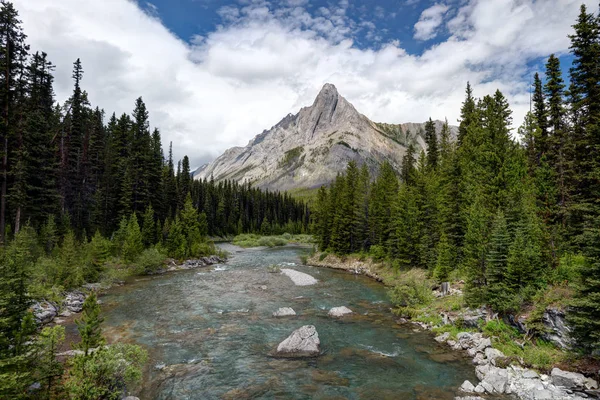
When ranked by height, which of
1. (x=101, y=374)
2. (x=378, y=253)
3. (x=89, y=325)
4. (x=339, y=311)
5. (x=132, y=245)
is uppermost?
(x=89, y=325)

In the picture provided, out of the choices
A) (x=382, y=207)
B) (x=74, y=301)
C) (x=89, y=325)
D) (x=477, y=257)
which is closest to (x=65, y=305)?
(x=74, y=301)

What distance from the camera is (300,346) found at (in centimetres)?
1856

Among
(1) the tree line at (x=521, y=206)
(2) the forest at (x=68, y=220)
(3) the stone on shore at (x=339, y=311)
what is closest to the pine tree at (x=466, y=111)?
(1) the tree line at (x=521, y=206)

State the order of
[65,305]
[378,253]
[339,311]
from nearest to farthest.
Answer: [65,305] → [339,311] → [378,253]

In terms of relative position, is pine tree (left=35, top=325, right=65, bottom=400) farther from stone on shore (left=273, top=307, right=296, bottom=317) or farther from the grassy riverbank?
the grassy riverbank

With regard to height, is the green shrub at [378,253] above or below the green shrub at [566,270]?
below

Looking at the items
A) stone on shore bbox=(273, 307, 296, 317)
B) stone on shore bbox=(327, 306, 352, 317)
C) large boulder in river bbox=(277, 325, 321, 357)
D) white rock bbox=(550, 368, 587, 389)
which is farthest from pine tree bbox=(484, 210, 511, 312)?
stone on shore bbox=(273, 307, 296, 317)

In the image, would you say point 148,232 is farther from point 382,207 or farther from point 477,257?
point 477,257

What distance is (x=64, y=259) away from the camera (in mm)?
29922

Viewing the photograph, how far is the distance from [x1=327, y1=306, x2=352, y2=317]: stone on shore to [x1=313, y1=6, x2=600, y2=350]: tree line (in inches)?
375

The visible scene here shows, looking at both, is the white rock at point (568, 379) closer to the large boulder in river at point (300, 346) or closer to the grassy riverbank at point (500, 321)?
the grassy riverbank at point (500, 321)

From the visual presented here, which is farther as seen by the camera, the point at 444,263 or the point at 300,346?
the point at 444,263

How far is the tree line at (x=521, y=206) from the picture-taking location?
18797 mm

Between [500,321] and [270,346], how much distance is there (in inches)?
565
